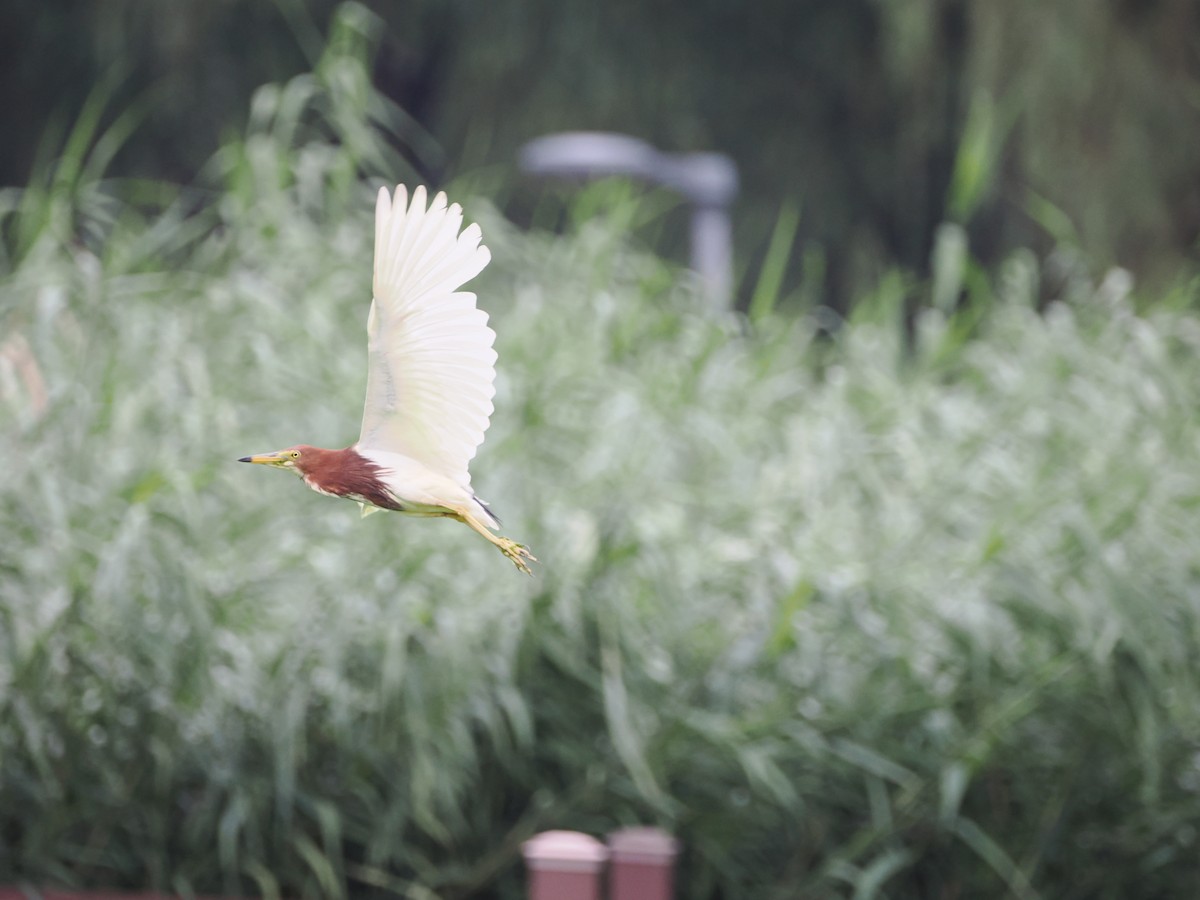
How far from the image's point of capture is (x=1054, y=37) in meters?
6.99

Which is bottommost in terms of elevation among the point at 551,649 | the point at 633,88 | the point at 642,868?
the point at 642,868

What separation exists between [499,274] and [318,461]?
3.28 metres

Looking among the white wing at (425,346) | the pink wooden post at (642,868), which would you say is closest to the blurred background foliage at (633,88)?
the pink wooden post at (642,868)

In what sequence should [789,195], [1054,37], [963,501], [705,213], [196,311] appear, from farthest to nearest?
[789,195] → [1054,37] → [705,213] → [196,311] → [963,501]

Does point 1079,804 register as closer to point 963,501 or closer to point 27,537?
point 963,501

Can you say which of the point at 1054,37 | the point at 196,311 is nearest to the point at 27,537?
the point at 196,311

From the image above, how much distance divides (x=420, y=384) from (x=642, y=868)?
154 cm

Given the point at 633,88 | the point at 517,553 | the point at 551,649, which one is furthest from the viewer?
the point at 633,88

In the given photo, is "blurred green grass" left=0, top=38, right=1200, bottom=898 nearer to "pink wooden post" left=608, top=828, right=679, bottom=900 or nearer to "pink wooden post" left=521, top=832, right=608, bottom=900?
"pink wooden post" left=608, top=828, right=679, bottom=900

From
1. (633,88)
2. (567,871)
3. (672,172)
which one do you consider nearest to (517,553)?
(567,871)

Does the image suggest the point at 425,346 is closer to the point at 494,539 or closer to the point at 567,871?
the point at 494,539

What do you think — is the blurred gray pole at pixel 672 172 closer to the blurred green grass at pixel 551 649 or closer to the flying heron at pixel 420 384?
the blurred green grass at pixel 551 649

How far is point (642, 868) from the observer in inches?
83.3

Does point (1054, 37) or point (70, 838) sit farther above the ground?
point (1054, 37)
